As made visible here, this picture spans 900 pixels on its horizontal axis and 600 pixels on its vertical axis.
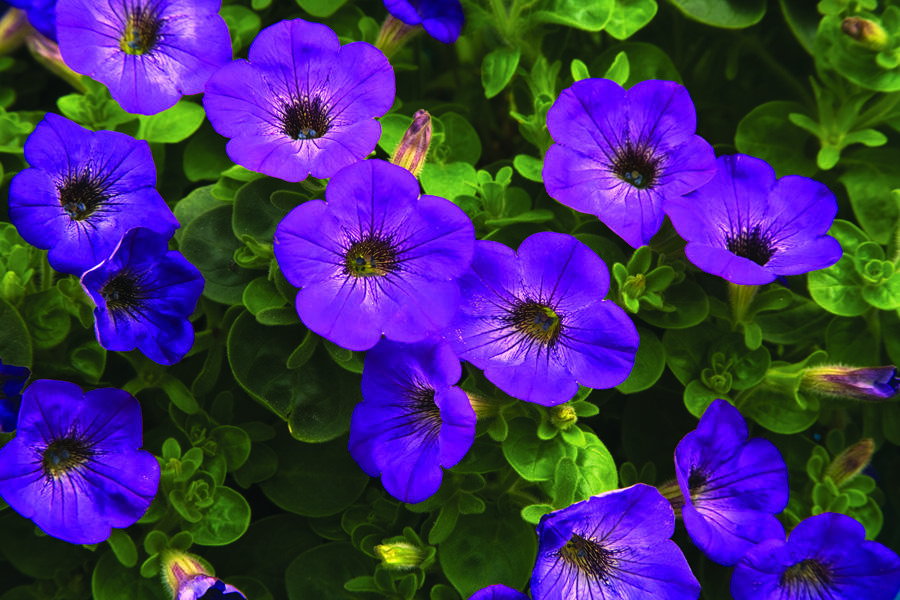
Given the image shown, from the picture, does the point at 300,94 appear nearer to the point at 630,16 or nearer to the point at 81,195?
the point at 81,195

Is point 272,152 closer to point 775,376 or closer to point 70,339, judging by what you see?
point 70,339

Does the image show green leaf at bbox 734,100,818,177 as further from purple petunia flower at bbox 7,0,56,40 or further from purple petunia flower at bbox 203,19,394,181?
purple petunia flower at bbox 7,0,56,40

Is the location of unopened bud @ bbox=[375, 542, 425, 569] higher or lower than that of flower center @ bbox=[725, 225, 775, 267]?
lower

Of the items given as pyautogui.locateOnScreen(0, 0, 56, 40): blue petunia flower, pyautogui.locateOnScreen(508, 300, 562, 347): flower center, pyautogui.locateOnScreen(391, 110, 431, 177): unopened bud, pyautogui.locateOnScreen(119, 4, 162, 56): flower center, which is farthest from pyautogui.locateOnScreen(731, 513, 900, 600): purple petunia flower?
pyautogui.locateOnScreen(0, 0, 56, 40): blue petunia flower

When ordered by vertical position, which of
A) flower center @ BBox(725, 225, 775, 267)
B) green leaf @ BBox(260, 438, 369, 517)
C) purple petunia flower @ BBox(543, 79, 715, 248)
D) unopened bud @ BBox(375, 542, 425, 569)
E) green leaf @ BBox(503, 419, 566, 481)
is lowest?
green leaf @ BBox(260, 438, 369, 517)

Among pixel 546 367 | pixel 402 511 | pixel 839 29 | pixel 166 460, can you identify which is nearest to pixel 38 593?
pixel 166 460

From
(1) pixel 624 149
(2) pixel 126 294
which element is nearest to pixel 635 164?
(1) pixel 624 149
